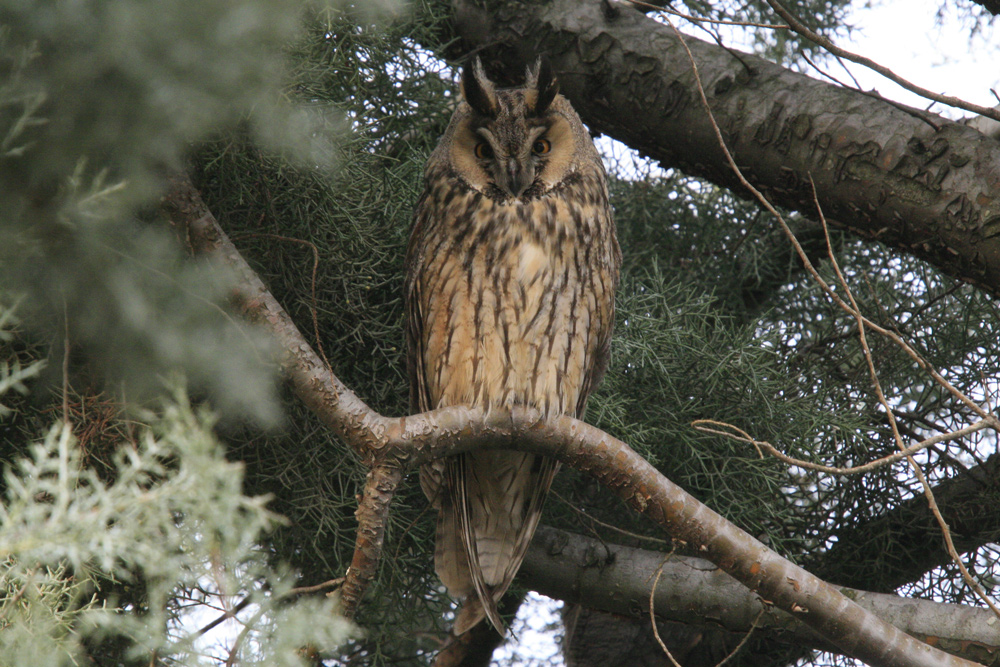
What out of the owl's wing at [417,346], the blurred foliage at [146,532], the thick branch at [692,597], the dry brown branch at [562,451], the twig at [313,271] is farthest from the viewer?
the owl's wing at [417,346]

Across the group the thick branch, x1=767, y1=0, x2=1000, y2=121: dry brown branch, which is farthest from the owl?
x1=767, y1=0, x2=1000, y2=121: dry brown branch

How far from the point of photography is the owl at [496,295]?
1.54m

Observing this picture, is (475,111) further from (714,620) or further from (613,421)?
(714,620)

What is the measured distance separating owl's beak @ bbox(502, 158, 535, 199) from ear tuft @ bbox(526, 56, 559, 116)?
121 millimetres

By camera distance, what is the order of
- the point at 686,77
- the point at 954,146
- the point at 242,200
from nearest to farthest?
the point at 242,200
the point at 954,146
the point at 686,77

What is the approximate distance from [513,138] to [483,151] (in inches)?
3.5

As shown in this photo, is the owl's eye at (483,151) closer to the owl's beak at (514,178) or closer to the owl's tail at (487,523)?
the owl's beak at (514,178)

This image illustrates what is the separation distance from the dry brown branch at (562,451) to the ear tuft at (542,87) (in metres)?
0.59

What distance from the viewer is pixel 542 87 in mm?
1579

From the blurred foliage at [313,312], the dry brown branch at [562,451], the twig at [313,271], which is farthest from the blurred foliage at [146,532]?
the twig at [313,271]

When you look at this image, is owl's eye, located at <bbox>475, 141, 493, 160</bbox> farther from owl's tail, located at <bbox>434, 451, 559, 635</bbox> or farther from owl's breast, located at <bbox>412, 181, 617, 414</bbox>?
owl's tail, located at <bbox>434, 451, 559, 635</bbox>

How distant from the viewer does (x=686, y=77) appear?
1.77 m

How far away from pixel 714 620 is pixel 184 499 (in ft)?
3.86

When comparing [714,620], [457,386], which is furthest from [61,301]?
[714,620]
